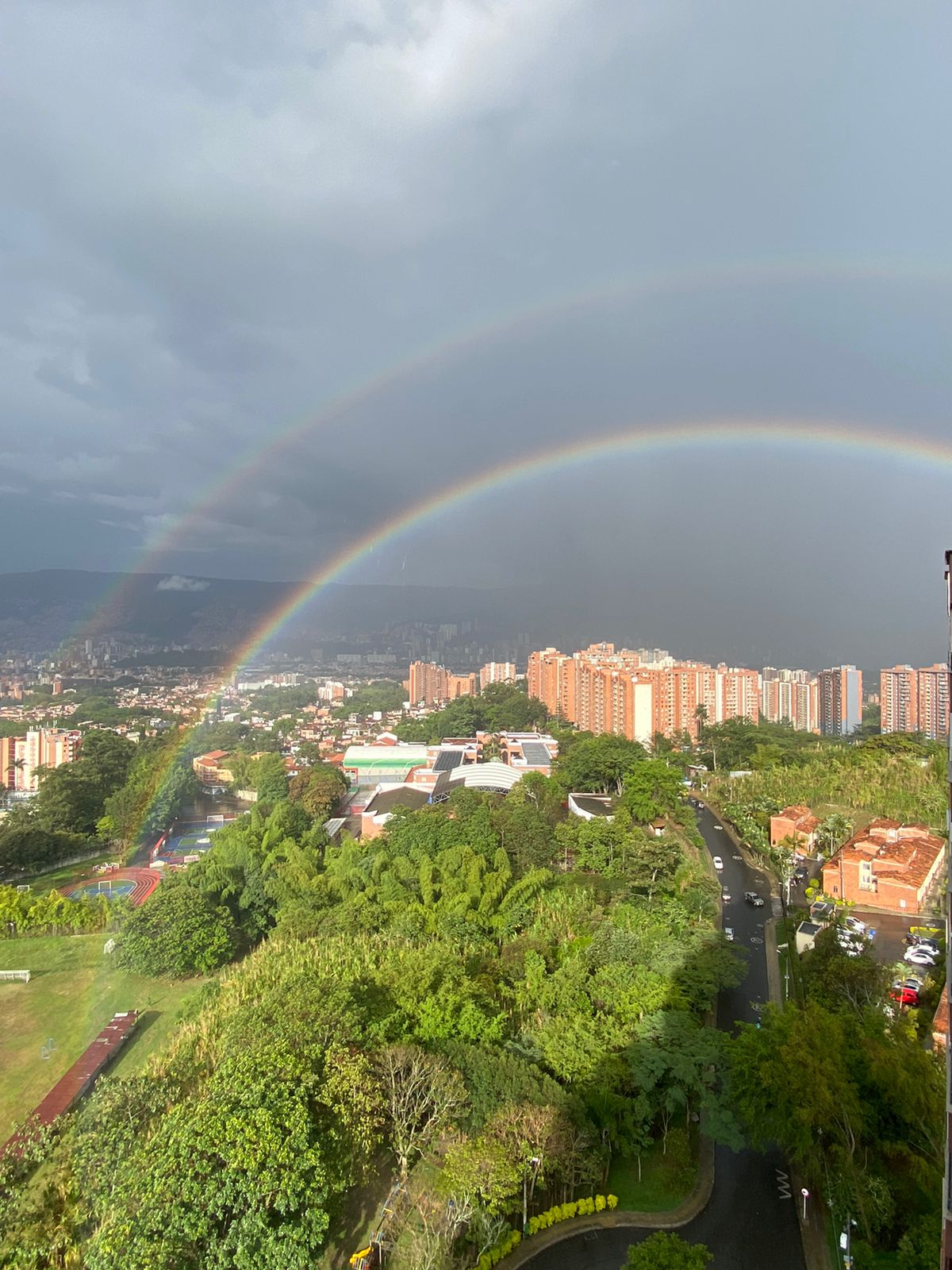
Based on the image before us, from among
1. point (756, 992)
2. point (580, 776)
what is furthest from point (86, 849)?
point (756, 992)

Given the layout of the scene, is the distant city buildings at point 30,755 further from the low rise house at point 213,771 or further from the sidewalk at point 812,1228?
the sidewalk at point 812,1228

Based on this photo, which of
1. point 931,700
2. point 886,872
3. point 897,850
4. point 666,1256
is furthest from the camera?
point 931,700

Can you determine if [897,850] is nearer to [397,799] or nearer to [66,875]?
[397,799]

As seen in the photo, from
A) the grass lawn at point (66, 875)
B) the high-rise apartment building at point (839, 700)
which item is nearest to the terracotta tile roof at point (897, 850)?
the grass lawn at point (66, 875)

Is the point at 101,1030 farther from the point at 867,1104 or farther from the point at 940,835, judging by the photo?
the point at 940,835

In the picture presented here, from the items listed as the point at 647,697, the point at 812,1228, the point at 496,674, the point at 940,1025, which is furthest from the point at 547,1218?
the point at 496,674

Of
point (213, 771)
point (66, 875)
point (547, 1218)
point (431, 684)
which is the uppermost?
point (431, 684)

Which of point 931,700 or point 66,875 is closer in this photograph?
point 66,875

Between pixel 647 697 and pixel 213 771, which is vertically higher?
pixel 647 697
